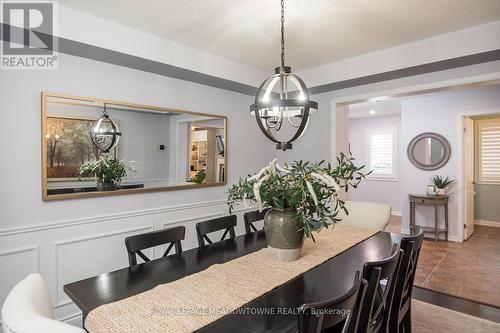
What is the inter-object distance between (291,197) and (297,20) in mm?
1459

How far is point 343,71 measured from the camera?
3201 mm

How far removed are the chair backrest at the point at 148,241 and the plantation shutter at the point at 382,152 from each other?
247 inches

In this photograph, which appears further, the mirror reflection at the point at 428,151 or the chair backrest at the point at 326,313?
the mirror reflection at the point at 428,151

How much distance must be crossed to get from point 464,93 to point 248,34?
4.17 metres

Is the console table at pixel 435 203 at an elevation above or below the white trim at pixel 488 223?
above

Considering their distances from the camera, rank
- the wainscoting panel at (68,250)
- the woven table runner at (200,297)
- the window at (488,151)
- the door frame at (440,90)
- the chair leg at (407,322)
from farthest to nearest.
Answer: the window at (488,151) < the door frame at (440,90) < the wainscoting panel at (68,250) < the chair leg at (407,322) < the woven table runner at (200,297)

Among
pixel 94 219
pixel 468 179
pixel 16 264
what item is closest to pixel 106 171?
pixel 94 219

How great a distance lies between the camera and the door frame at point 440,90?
8.72 feet

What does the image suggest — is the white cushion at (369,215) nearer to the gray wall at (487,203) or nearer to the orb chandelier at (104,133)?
the orb chandelier at (104,133)

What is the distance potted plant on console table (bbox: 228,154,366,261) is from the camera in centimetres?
164

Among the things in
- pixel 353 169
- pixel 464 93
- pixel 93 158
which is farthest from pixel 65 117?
pixel 464 93

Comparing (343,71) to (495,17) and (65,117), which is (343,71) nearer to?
(495,17)

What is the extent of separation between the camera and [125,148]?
2668 mm

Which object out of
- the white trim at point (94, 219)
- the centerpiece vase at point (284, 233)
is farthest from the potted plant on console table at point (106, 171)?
the centerpiece vase at point (284, 233)
